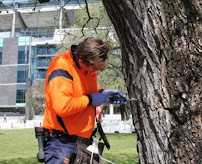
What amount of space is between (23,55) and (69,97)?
65692 millimetres

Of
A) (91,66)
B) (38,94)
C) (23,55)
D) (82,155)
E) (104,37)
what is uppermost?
(23,55)

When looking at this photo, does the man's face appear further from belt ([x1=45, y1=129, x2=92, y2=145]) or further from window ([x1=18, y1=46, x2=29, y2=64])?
window ([x1=18, y1=46, x2=29, y2=64])

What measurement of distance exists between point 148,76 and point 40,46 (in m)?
63.8

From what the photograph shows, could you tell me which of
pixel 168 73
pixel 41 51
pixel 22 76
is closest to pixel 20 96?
pixel 22 76

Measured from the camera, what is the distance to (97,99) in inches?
104

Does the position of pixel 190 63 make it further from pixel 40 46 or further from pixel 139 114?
pixel 40 46

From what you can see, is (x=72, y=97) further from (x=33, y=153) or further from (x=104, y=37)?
(x=104, y=37)

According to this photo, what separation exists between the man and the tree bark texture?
0.68m

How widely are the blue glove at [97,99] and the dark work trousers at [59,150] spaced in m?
0.35

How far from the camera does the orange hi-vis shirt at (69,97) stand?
2.45 metres

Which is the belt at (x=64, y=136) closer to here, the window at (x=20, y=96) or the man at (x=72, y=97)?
the man at (x=72, y=97)

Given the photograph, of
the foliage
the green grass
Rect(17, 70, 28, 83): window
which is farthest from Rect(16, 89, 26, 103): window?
the green grass

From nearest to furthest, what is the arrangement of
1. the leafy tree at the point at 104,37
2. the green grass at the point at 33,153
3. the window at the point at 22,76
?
1. the green grass at the point at 33,153
2. the leafy tree at the point at 104,37
3. the window at the point at 22,76

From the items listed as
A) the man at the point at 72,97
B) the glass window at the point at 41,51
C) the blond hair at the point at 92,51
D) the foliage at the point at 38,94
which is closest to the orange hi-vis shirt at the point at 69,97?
the man at the point at 72,97
